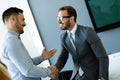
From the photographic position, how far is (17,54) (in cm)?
216

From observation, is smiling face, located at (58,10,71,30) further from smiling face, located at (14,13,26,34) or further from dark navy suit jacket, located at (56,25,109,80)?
smiling face, located at (14,13,26,34)

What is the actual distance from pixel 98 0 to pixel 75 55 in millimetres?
1147

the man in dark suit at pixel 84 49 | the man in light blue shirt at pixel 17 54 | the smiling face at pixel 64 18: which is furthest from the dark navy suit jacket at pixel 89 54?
the man in light blue shirt at pixel 17 54

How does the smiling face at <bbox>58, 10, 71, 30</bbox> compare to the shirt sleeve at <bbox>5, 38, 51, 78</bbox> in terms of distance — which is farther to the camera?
the smiling face at <bbox>58, 10, 71, 30</bbox>

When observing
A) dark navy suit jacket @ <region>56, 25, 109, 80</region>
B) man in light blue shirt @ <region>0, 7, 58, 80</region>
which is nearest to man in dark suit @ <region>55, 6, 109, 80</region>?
dark navy suit jacket @ <region>56, 25, 109, 80</region>

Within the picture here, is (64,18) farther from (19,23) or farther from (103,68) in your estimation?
(103,68)

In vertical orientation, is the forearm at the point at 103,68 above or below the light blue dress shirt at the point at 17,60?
below

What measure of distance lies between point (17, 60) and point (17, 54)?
0.16 ft

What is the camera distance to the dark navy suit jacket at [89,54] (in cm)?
242

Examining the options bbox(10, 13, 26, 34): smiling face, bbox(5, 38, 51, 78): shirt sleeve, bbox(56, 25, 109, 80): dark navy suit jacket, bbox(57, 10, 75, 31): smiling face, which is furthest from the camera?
bbox(57, 10, 75, 31): smiling face

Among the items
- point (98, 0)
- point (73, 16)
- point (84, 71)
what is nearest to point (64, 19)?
point (73, 16)

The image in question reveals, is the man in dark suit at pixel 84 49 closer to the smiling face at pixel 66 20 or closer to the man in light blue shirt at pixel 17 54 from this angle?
the smiling face at pixel 66 20

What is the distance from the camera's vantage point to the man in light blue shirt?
2.18 meters

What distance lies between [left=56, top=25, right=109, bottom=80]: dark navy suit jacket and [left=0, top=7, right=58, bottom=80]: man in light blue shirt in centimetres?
35
